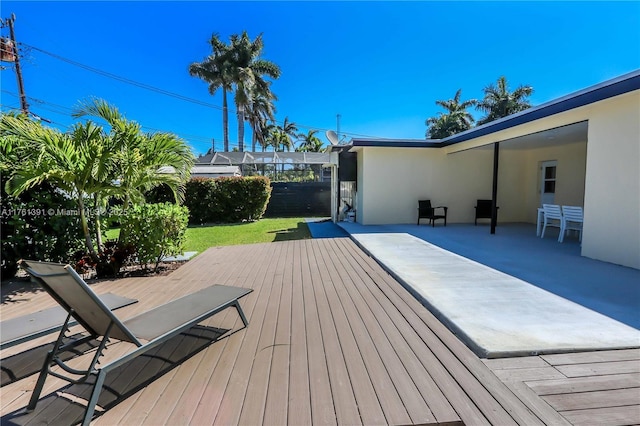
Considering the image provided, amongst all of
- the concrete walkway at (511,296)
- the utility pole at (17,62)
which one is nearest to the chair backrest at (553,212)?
the concrete walkway at (511,296)

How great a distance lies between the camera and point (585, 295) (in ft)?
12.4

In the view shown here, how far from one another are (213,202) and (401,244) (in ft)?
32.7

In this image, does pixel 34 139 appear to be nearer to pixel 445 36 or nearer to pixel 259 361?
pixel 259 361

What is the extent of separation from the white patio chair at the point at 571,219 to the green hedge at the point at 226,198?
11.5m

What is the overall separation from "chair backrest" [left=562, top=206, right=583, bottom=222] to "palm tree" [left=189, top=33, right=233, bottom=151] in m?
24.0

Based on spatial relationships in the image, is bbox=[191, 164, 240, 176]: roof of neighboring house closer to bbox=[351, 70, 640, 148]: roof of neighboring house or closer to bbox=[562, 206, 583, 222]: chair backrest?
bbox=[351, 70, 640, 148]: roof of neighboring house

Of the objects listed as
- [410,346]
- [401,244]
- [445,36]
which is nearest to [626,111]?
[401,244]

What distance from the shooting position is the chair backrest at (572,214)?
22.8ft

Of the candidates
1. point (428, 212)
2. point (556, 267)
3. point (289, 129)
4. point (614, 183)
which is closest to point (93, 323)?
point (556, 267)

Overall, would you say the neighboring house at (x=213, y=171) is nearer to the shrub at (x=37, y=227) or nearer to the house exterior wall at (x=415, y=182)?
the house exterior wall at (x=415, y=182)

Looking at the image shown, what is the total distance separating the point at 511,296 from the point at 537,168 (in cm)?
967

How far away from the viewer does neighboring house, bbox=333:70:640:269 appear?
201 inches

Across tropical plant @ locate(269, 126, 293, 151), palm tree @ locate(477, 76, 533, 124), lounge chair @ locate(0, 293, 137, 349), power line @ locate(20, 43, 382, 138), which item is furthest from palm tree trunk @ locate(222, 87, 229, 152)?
lounge chair @ locate(0, 293, 137, 349)

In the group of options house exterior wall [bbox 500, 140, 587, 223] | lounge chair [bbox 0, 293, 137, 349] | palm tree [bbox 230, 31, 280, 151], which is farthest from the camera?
palm tree [bbox 230, 31, 280, 151]
